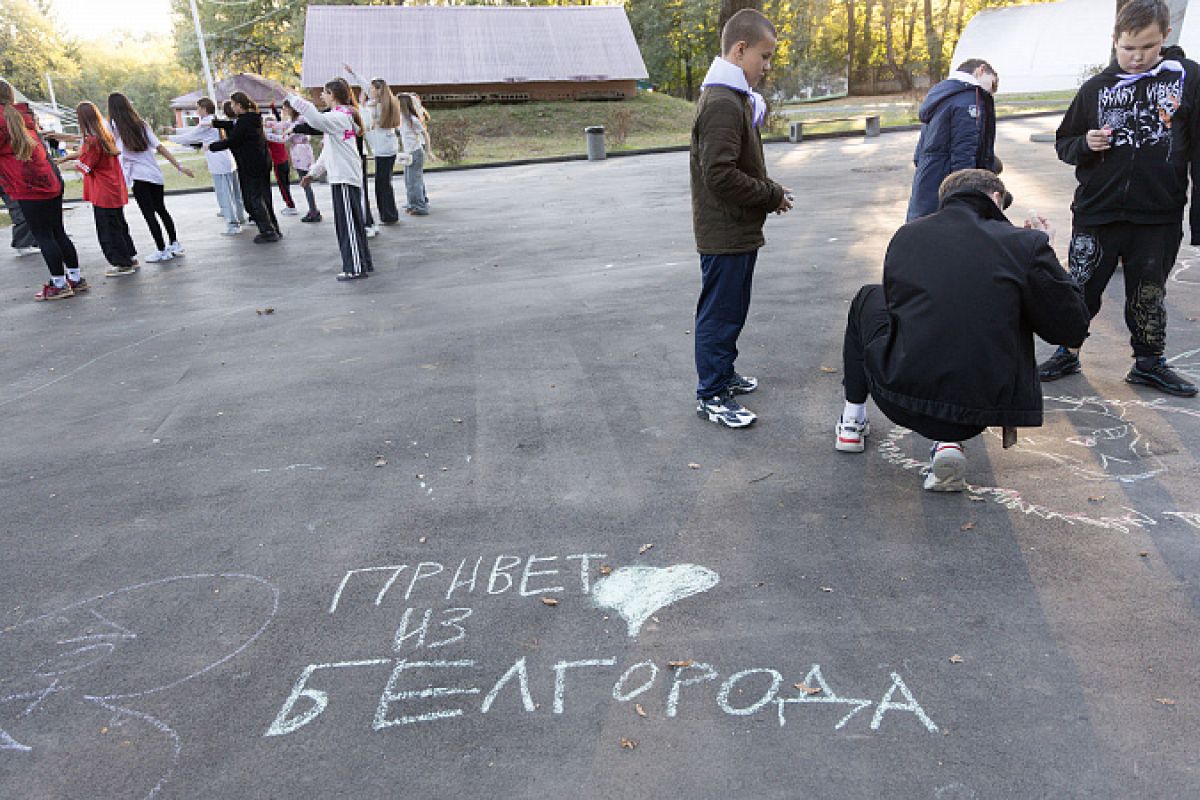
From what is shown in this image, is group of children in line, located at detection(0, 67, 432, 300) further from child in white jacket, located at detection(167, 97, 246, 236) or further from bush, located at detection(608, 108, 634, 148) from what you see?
bush, located at detection(608, 108, 634, 148)

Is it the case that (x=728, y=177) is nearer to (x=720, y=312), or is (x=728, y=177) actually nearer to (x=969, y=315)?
(x=720, y=312)

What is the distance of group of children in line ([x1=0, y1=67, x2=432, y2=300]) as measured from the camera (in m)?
8.47

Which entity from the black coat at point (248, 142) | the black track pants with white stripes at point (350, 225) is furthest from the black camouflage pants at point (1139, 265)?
the black coat at point (248, 142)

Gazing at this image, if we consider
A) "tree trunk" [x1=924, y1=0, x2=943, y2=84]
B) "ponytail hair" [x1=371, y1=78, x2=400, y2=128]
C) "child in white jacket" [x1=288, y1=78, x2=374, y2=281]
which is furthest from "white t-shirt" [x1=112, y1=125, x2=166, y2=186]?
"tree trunk" [x1=924, y1=0, x2=943, y2=84]

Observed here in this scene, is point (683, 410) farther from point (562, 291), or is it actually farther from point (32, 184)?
A: point (32, 184)

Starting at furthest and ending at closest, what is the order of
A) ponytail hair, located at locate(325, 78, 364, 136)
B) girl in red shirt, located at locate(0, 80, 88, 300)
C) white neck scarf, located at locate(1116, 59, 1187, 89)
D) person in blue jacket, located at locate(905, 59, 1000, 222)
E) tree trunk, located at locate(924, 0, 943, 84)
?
tree trunk, located at locate(924, 0, 943, 84)
ponytail hair, located at locate(325, 78, 364, 136)
girl in red shirt, located at locate(0, 80, 88, 300)
person in blue jacket, located at locate(905, 59, 1000, 222)
white neck scarf, located at locate(1116, 59, 1187, 89)

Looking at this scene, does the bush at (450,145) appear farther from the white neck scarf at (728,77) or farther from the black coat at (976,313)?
the black coat at (976,313)

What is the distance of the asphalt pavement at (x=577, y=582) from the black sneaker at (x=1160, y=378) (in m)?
0.07

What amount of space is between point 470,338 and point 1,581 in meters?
3.73

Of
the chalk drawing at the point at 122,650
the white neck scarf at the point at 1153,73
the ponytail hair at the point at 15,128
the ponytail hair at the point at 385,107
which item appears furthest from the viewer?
the ponytail hair at the point at 385,107

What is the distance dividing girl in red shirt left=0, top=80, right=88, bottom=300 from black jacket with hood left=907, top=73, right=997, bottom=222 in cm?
830

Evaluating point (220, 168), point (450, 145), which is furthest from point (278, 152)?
point (450, 145)

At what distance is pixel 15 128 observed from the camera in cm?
807

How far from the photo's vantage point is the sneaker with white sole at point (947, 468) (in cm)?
367
